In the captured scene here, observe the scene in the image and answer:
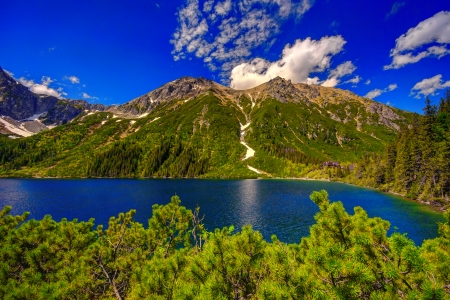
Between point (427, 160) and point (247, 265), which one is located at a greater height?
point (427, 160)

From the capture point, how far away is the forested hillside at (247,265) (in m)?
4.39

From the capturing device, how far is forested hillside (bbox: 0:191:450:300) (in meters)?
4.39

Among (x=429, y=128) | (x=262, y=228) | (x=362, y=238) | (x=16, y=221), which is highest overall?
(x=429, y=128)

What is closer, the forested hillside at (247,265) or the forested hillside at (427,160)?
the forested hillside at (247,265)

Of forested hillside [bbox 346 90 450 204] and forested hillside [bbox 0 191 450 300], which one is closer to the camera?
forested hillside [bbox 0 191 450 300]

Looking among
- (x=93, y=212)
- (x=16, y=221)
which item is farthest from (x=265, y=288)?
(x=93, y=212)

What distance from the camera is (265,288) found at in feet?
15.1

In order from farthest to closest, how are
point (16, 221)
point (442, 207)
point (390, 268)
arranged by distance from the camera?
point (442, 207) → point (16, 221) → point (390, 268)

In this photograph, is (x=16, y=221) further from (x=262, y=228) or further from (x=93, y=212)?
(x=93, y=212)

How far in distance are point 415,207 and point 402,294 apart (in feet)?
218

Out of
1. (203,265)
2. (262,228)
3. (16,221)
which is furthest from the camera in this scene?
(262,228)

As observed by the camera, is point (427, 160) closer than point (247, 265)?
No

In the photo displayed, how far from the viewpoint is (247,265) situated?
22.7ft

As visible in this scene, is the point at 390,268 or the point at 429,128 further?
the point at 429,128
